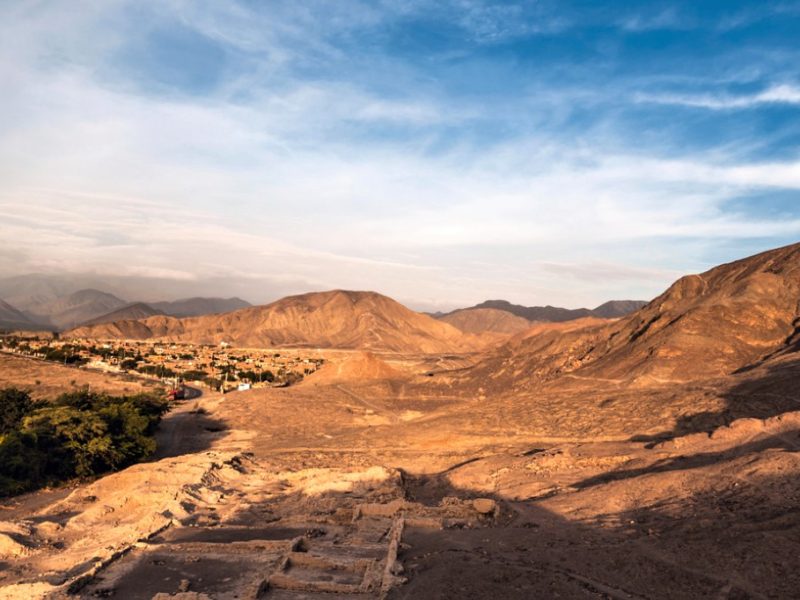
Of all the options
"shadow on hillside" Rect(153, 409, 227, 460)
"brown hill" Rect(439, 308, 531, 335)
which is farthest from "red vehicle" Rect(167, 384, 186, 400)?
"brown hill" Rect(439, 308, 531, 335)

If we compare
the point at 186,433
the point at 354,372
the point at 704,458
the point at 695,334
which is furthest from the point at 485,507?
the point at 354,372

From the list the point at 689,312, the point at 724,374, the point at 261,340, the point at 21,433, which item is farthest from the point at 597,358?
the point at 261,340

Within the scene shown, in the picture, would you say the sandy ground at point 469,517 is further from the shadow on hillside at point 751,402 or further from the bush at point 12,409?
the bush at point 12,409

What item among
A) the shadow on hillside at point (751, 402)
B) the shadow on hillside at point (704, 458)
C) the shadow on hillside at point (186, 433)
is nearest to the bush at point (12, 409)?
the shadow on hillside at point (186, 433)

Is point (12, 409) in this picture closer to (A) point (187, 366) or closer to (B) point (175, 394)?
(B) point (175, 394)

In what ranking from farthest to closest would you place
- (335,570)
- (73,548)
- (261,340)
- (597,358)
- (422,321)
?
(422,321), (261,340), (597,358), (73,548), (335,570)

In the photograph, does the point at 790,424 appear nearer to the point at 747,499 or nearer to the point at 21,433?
the point at 747,499
